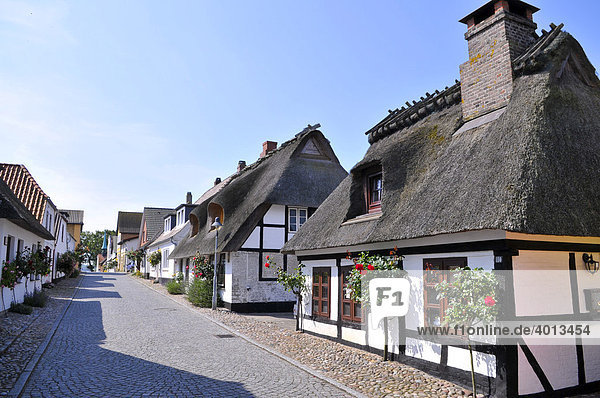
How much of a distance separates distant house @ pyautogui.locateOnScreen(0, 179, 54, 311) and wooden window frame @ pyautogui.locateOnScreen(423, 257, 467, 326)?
10.6 metres

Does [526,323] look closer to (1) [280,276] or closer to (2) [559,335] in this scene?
(2) [559,335]

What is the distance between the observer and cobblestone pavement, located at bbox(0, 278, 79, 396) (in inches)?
287

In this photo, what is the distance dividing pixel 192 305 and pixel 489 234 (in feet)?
49.6

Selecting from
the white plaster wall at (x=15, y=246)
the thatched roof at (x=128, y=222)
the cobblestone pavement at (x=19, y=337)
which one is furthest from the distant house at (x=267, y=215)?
the thatched roof at (x=128, y=222)

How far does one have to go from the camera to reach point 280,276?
12727mm

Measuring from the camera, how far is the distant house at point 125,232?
6051cm

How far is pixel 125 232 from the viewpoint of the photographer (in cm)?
6412

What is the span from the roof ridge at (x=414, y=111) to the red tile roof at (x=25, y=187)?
1476cm

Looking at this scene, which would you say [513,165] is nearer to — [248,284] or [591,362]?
[591,362]

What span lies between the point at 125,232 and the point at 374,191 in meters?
60.4

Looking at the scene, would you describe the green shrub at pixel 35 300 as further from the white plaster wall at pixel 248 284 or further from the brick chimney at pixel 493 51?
the brick chimney at pixel 493 51

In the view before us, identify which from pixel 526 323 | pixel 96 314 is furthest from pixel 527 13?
pixel 96 314

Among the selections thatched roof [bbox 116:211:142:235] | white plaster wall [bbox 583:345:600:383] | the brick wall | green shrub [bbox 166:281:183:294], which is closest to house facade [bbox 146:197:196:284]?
green shrub [bbox 166:281:183:294]

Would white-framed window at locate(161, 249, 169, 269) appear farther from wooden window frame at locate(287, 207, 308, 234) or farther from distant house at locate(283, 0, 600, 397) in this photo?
distant house at locate(283, 0, 600, 397)
